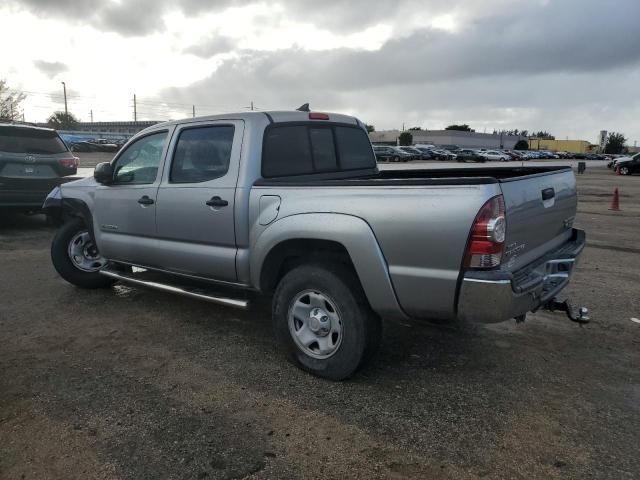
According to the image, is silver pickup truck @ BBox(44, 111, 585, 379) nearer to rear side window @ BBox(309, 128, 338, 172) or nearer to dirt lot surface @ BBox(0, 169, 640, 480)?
rear side window @ BBox(309, 128, 338, 172)

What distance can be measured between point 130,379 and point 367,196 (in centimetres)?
213

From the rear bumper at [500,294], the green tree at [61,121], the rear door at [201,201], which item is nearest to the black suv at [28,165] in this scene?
the rear door at [201,201]

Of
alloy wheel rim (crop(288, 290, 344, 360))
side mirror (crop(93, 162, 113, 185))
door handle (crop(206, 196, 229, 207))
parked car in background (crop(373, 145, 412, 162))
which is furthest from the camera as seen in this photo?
parked car in background (crop(373, 145, 412, 162))

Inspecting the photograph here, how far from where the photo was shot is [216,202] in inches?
162

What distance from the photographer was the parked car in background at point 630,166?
113ft

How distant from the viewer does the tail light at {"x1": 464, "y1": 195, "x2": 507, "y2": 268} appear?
9.47 feet

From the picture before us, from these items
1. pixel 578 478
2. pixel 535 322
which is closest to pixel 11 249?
pixel 535 322

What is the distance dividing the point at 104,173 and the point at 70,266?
1.40 metres

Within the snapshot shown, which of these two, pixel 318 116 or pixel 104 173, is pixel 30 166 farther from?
pixel 318 116

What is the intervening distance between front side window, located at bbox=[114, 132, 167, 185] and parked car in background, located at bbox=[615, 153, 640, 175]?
122 feet

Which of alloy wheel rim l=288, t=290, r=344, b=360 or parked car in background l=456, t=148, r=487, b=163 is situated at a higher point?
parked car in background l=456, t=148, r=487, b=163

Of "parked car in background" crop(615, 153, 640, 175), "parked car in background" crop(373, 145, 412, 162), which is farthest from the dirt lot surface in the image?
"parked car in background" crop(373, 145, 412, 162)

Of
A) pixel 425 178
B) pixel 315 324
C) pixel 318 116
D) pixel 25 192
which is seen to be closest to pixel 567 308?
pixel 425 178

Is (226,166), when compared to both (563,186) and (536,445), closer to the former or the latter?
(563,186)
